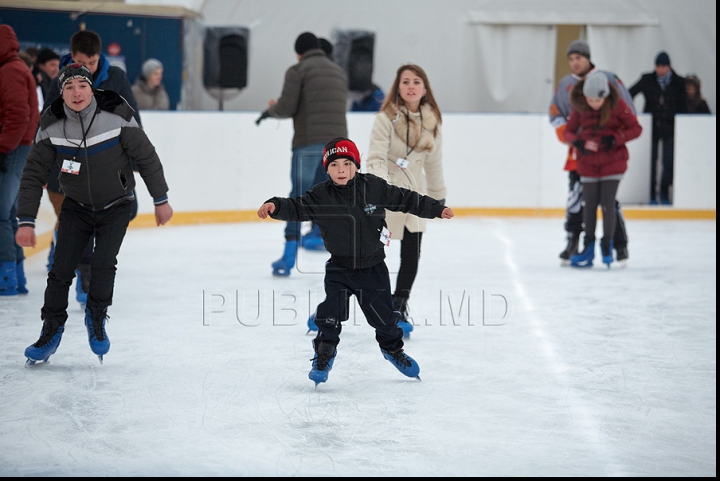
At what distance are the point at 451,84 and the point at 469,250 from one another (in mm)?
4734

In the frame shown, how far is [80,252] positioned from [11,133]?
1.31 meters

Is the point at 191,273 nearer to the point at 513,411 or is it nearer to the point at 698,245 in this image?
the point at 513,411

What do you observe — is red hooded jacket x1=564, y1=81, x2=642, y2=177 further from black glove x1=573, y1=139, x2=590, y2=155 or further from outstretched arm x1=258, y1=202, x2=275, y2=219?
outstretched arm x1=258, y1=202, x2=275, y2=219

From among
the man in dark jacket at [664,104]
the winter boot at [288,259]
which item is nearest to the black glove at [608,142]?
the winter boot at [288,259]

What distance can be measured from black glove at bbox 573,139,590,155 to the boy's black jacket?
291 centimetres

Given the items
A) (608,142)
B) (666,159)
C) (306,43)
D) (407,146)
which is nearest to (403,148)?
(407,146)

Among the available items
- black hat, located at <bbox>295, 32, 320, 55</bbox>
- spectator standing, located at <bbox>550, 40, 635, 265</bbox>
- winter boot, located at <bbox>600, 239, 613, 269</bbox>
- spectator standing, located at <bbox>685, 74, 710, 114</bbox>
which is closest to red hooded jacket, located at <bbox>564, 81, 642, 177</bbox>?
spectator standing, located at <bbox>550, 40, 635, 265</bbox>

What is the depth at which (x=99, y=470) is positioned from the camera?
2322mm

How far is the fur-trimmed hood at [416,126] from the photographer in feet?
12.8

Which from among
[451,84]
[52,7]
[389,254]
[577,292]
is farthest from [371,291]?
[451,84]

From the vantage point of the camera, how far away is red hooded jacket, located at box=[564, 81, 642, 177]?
5.80m

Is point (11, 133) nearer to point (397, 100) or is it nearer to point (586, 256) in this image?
point (397, 100)

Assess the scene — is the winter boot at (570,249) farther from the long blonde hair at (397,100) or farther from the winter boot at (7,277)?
the winter boot at (7,277)

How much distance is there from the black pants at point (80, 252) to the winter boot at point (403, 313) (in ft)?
3.86
